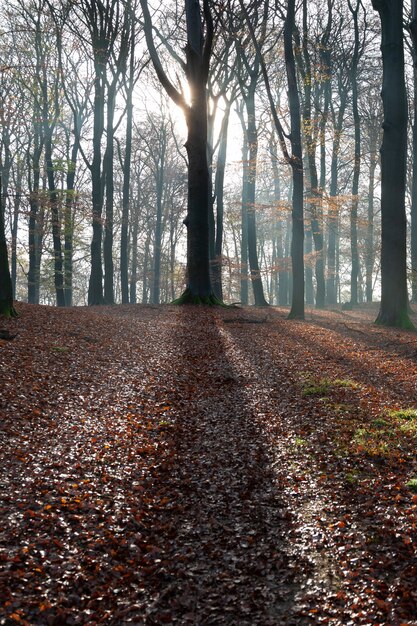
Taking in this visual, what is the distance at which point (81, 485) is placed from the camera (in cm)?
476

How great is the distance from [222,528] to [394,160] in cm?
1237

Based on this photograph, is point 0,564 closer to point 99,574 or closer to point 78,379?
point 99,574

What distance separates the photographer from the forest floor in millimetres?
3340

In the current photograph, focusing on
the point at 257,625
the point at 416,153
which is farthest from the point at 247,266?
the point at 257,625

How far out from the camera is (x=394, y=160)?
45.1ft

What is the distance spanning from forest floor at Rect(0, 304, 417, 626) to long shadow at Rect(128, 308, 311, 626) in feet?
0.05

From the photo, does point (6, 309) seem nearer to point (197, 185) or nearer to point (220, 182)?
point (197, 185)

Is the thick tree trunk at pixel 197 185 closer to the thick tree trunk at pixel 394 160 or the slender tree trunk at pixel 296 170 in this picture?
the slender tree trunk at pixel 296 170

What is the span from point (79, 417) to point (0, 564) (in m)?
3.08

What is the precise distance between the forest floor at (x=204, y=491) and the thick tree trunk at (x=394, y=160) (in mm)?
5031

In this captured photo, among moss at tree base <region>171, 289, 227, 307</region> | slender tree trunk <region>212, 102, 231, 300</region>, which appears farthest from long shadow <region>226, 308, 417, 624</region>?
slender tree trunk <region>212, 102, 231, 300</region>

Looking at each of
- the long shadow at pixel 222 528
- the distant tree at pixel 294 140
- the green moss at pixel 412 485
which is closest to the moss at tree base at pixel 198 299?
the distant tree at pixel 294 140

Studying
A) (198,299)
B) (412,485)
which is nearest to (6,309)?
(198,299)

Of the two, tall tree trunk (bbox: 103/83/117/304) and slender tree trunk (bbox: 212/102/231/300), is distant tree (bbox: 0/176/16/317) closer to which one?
tall tree trunk (bbox: 103/83/117/304)
